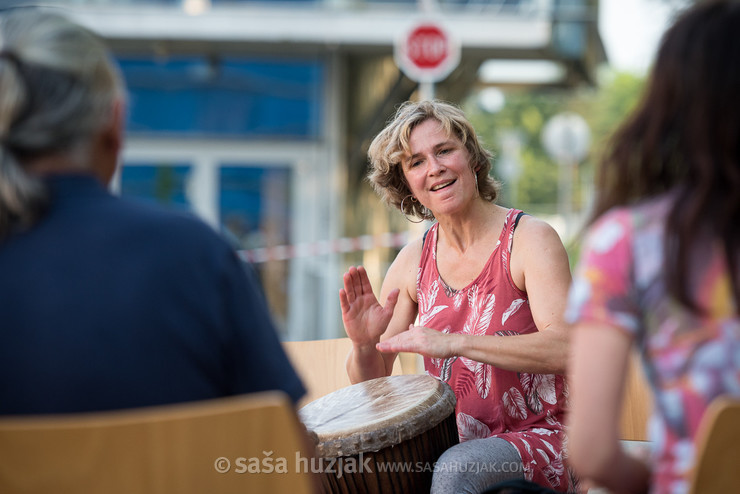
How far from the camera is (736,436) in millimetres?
1222

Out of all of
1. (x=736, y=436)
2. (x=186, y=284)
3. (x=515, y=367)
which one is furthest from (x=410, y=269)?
(x=736, y=436)

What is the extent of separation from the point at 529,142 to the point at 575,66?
2106 inches

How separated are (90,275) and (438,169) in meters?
1.62

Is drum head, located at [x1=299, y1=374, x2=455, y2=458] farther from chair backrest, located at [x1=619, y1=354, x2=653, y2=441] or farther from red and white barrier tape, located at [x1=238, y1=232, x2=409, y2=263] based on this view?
red and white barrier tape, located at [x1=238, y1=232, x2=409, y2=263]

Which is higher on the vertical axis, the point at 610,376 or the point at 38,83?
the point at 38,83

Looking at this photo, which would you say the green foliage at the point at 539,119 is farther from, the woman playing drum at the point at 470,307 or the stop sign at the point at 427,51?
the woman playing drum at the point at 470,307

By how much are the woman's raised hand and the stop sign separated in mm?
3880

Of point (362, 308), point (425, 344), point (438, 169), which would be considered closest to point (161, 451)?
point (425, 344)

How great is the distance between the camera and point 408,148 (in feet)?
9.68

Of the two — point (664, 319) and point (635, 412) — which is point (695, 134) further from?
point (635, 412)

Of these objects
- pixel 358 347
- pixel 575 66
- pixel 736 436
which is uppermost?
pixel 575 66

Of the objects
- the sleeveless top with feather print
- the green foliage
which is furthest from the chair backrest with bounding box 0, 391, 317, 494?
the green foliage

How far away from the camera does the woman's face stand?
2.88m

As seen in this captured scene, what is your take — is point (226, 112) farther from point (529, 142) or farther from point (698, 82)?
point (529, 142)
